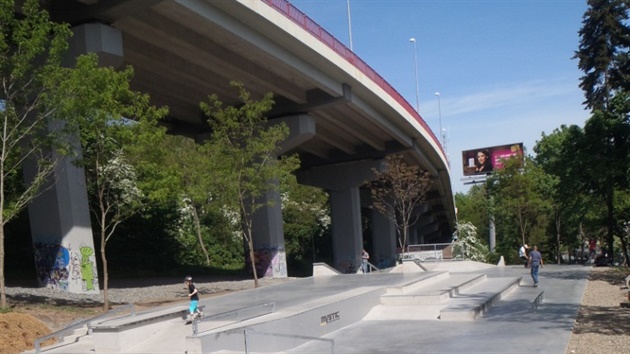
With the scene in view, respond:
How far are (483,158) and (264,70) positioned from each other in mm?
70278

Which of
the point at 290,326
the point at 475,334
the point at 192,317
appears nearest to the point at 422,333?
the point at 475,334

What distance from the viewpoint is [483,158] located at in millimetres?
91000

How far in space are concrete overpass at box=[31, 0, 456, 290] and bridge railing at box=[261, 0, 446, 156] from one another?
49mm

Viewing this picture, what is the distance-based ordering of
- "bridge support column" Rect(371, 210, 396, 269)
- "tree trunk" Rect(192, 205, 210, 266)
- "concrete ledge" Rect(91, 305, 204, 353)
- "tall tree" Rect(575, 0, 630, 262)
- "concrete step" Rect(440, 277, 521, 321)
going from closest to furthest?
"concrete ledge" Rect(91, 305, 204, 353)
"concrete step" Rect(440, 277, 521, 321)
"tall tree" Rect(575, 0, 630, 262)
"tree trunk" Rect(192, 205, 210, 266)
"bridge support column" Rect(371, 210, 396, 269)

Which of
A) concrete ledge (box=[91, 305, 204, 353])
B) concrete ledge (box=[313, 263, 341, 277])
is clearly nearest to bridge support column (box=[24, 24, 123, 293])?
concrete ledge (box=[91, 305, 204, 353])

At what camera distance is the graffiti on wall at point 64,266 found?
1909 centimetres

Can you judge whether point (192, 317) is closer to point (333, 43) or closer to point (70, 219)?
point (70, 219)

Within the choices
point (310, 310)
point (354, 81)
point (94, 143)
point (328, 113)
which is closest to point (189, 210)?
point (328, 113)

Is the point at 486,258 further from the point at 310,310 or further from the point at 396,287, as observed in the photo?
the point at 310,310

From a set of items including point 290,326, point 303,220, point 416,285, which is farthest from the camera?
point 303,220

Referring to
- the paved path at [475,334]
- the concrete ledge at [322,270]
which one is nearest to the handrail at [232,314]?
the paved path at [475,334]

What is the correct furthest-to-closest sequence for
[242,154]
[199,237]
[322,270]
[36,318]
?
[199,237], [322,270], [242,154], [36,318]

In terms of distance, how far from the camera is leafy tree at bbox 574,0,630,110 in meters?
40.6

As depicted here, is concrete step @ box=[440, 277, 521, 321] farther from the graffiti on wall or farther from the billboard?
the billboard
